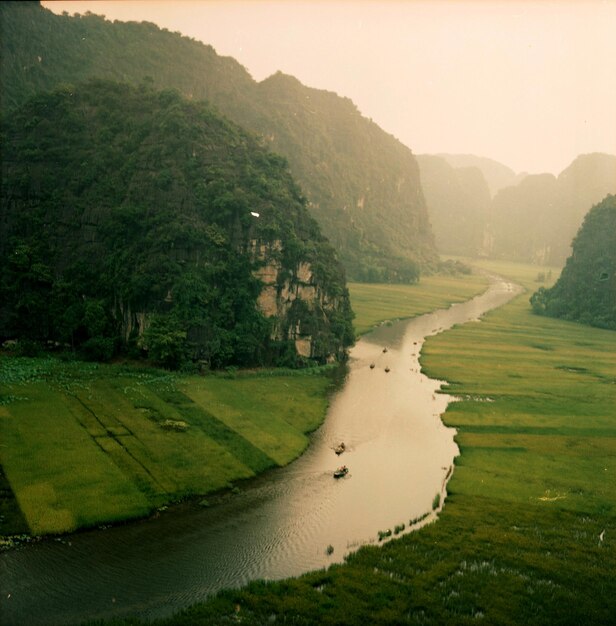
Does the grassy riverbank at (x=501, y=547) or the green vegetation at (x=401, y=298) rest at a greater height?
the green vegetation at (x=401, y=298)

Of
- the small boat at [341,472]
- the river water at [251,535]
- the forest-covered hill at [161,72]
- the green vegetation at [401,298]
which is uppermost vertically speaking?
the forest-covered hill at [161,72]

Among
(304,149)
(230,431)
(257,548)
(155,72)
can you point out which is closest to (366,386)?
(230,431)

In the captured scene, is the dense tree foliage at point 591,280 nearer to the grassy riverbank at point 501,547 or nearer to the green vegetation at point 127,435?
the grassy riverbank at point 501,547

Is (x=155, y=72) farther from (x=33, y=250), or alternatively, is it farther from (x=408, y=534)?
(x=408, y=534)

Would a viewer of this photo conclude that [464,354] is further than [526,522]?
Yes

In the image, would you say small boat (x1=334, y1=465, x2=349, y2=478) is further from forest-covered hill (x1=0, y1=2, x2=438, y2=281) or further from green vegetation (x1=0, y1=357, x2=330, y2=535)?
forest-covered hill (x1=0, y1=2, x2=438, y2=281)

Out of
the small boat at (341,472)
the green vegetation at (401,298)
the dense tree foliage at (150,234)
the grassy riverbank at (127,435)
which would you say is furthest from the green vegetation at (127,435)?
the green vegetation at (401,298)

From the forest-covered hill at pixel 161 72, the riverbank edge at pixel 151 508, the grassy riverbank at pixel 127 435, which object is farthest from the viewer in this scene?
the forest-covered hill at pixel 161 72
